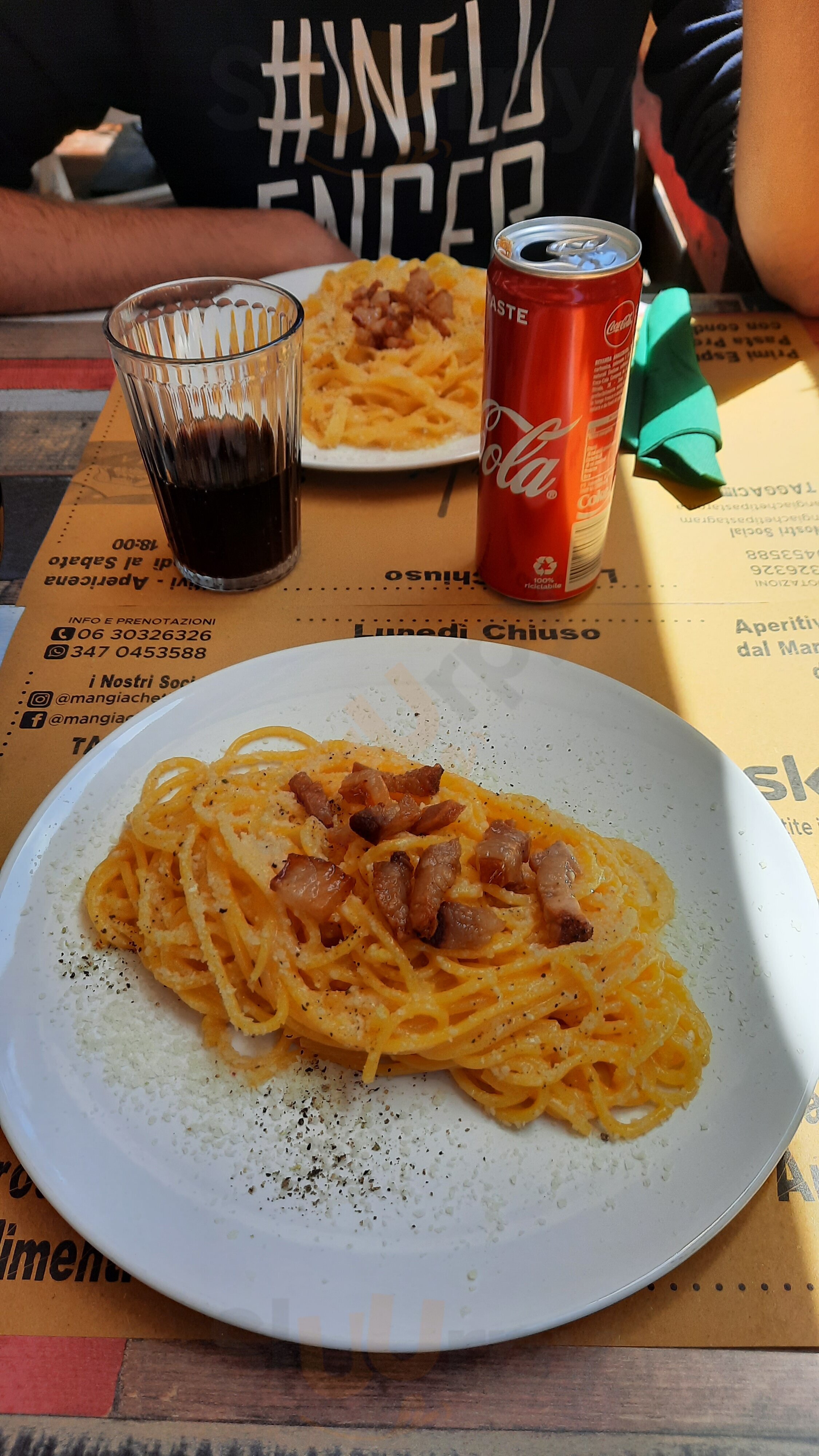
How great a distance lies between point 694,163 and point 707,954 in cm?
245

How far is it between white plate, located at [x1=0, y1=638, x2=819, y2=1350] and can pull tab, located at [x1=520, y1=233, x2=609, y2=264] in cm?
65

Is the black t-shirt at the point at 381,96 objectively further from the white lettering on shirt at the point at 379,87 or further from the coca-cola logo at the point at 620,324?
the coca-cola logo at the point at 620,324

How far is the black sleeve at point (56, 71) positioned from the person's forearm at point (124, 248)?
1.06 feet

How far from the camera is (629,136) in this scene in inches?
110

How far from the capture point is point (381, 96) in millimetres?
2529

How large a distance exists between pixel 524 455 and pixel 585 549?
0.20 metres

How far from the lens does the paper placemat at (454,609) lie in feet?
4.34

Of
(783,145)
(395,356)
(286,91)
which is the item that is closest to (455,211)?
(286,91)

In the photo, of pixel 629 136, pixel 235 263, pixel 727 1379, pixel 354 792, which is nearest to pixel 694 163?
pixel 629 136

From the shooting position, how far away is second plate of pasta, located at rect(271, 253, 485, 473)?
70.7 inches

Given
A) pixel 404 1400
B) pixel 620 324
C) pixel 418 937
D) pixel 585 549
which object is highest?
pixel 620 324

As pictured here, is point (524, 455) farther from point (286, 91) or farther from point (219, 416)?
point (286, 91)

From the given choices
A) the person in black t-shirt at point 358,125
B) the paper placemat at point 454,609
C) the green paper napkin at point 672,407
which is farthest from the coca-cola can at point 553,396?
the person in black t-shirt at point 358,125

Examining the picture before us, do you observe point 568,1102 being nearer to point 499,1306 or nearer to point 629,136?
point 499,1306
